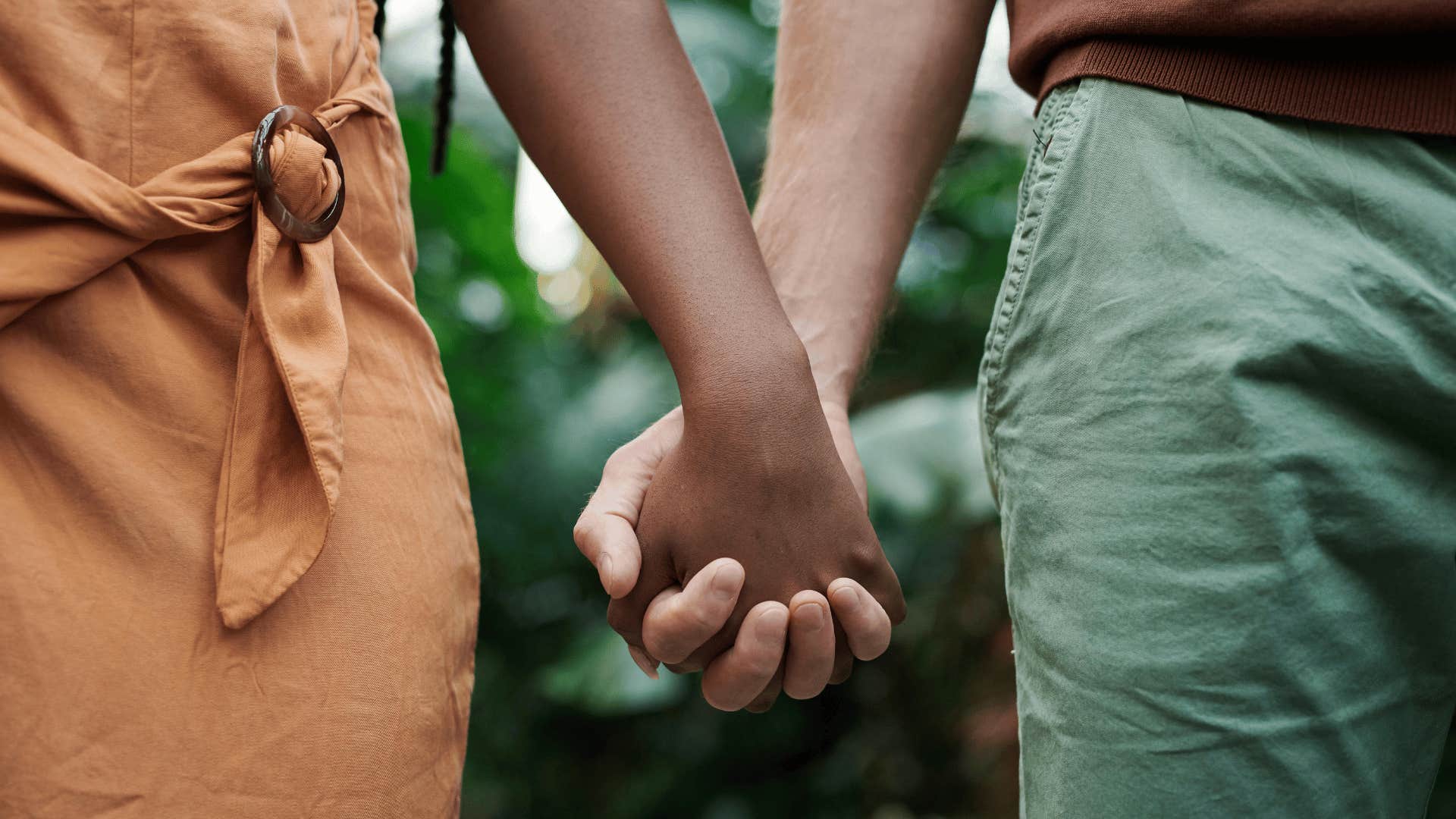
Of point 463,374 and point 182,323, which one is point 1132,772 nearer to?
point 182,323

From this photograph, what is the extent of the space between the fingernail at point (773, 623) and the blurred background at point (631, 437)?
1460 millimetres

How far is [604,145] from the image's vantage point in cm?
101

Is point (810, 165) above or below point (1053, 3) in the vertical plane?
below

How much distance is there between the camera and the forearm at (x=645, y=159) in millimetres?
984

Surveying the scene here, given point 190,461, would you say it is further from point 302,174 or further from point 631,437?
point 631,437

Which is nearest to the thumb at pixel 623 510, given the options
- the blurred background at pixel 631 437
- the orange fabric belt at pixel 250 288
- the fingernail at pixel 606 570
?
the fingernail at pixel 606 570

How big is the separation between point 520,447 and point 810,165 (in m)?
2.15

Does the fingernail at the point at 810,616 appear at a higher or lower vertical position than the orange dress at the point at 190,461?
lower

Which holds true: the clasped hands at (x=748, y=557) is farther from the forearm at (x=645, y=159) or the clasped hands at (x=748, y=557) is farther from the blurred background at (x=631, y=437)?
the blurred background at (x=631, y=437)

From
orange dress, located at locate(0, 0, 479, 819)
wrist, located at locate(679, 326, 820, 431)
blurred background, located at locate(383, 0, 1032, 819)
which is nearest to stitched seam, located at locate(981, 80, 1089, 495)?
wrist, located at locate(679, 326, 820, 431)

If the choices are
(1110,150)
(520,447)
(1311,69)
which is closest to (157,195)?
(1110,150)

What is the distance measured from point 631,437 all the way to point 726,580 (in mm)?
1898

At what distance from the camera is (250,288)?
780mm

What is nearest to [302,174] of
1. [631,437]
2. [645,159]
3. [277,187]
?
[277,187]
